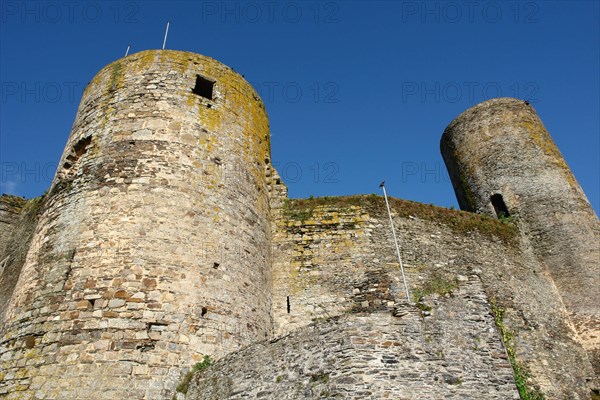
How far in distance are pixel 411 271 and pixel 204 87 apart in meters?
7.00

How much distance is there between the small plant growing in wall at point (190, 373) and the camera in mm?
7926

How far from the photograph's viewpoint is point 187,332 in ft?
27.9

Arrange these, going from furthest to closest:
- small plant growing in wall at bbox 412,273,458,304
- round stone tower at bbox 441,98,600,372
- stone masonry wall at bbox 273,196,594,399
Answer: round stone tower at bbox 441,98,600,372 < small plant growing in wall at bbox 412,273,458,304 < stone masonry wall at bbox 273,196,594,399

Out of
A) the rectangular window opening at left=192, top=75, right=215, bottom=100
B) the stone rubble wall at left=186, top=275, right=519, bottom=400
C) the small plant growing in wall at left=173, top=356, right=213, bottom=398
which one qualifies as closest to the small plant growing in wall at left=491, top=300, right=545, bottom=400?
the stone rubble wall at left=186, top=275, right=519, bottom=400

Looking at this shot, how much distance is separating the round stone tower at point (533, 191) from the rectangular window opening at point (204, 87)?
9959 mm

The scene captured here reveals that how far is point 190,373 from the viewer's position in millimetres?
8125

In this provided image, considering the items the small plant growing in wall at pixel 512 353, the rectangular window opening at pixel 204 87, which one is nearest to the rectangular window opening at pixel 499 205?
the small plant growing in wall at pixel 512 353

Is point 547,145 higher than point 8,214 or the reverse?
higher

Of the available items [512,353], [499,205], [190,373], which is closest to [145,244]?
[190,373]

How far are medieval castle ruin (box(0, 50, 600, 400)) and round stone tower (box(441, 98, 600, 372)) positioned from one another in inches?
2.6

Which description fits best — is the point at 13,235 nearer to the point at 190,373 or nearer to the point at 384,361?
the point at 190,373

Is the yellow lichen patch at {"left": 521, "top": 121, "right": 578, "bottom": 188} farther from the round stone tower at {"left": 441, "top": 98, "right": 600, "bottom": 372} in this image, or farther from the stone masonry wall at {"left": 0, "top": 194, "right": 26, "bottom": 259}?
the stone masonry wall at {"left": 0, "top": 194, "right": 26, "bottom": 259}

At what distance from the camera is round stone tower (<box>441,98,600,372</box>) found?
44.9ft

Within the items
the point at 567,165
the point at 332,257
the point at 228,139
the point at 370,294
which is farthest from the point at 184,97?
the point at 567,165
